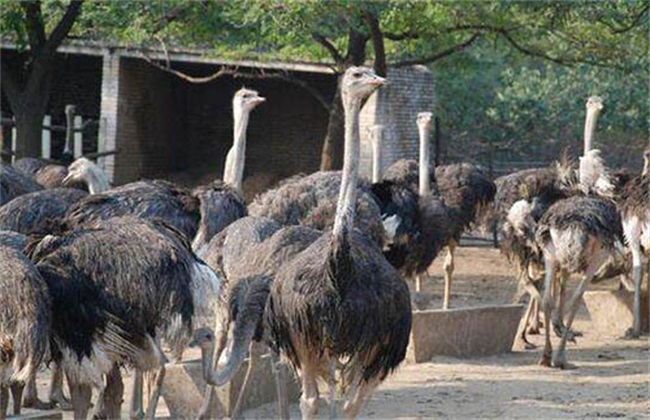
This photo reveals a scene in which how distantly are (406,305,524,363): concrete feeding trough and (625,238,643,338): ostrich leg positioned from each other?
4.06 feet

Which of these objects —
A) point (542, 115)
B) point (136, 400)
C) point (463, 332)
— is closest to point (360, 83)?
point (136, 400)

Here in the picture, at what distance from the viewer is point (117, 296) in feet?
21.7

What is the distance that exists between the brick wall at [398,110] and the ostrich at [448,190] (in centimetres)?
464

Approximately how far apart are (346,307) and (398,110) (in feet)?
40.9

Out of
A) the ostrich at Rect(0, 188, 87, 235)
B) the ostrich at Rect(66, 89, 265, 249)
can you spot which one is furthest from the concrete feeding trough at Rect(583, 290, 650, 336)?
the ostrich at Rect(0, 188, 87, 235)

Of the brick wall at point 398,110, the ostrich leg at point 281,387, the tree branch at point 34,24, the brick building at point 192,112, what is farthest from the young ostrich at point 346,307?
the brick building at point 192,112

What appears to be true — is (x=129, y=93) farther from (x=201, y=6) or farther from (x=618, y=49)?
(x=618, y=49)

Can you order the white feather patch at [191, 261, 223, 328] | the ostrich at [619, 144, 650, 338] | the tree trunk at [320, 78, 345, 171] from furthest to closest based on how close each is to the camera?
the tree trunk at [320, 78, 345, 171] → the ostrich at [619, 144, 650, 338] → the white feather patch at [191, 261, 223, 328]

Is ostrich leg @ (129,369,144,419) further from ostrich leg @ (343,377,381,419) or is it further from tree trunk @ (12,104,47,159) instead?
tree trunk @ (12,104,47,159)

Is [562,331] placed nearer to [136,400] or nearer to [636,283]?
[636,283]

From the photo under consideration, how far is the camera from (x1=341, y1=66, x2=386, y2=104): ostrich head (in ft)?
22.9

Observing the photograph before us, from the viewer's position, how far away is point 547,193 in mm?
11508

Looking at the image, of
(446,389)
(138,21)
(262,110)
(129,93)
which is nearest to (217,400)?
(446,389)

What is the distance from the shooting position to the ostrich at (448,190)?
11.6 metres
